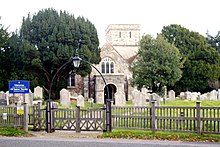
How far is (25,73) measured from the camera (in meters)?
43.2

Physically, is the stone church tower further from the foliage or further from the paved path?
the paved path

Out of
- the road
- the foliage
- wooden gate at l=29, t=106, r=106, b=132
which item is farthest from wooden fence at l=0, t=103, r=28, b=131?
the foliage

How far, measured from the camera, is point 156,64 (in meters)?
42.7

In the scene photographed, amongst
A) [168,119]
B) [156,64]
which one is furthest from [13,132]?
[156,64]

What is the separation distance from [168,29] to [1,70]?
29.5 m

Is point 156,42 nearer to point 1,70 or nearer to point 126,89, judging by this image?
point 126,89

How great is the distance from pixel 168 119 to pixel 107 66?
3640 centimetres

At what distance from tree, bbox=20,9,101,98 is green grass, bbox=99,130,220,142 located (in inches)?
1051

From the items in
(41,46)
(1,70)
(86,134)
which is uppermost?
(41,46)

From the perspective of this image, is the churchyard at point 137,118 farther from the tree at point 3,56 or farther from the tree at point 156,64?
the tree at point 156,64

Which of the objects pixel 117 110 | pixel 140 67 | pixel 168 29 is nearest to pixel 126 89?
pixel 140 67

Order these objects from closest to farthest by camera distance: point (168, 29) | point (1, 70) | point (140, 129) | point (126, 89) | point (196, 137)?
point (196, 137)
point (140, 129)
point (1, 70)
point (126, 89)
point (168, 29)

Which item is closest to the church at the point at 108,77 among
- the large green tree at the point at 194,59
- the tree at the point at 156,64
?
the tree at the point at 156,64

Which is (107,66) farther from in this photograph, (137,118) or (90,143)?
(90,143)
